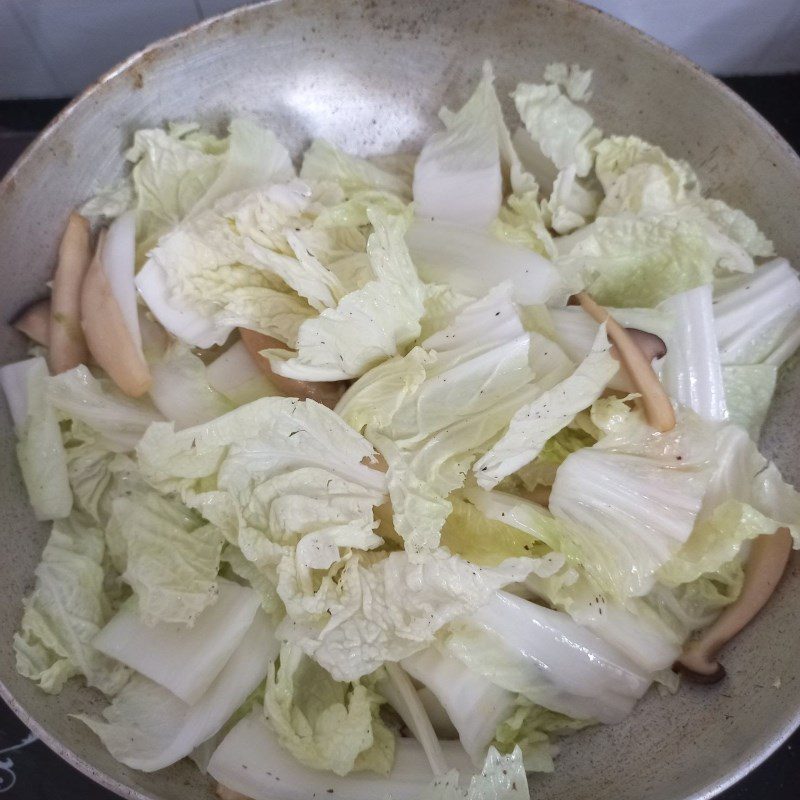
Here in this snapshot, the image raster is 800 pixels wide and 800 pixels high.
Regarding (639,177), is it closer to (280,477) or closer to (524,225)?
(524,225)

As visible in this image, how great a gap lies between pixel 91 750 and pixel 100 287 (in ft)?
2.23

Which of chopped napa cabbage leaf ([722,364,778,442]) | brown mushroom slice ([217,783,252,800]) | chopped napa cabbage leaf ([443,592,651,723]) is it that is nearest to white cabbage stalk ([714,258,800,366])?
chopped napa cabbage leaf ([722,364,778,442])

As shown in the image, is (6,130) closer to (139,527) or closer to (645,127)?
(139,527)

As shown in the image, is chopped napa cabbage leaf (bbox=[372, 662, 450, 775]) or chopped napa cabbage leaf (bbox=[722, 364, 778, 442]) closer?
chopped napa cabbage leaf (bbox=[372, 662, 450, 775])

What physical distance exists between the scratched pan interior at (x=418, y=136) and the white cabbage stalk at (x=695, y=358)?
0.57 feet

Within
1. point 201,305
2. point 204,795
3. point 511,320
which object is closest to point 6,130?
point 201,305

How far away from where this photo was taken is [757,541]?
1.06m

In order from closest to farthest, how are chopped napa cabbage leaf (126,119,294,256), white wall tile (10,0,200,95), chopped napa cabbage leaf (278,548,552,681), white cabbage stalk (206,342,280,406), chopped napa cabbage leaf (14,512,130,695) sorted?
chopped napa cabbage leaf (278,548,552,681) < chopped napa cabbage leaf (14,512,130,695) < white cabbage stalk (206,342,280,406) < chopped napa cabbage leaf (126,119,294,256) < white wall tile (10,0,200,95)

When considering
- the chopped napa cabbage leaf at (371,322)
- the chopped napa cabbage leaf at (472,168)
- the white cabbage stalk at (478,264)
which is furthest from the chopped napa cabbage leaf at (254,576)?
the chopped napa cabbage leaf at (472,168)

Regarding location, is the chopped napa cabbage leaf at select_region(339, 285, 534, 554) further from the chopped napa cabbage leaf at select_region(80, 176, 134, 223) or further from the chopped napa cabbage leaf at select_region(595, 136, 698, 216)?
the chopped napa cabbage leaf at select_region(80, 176, 134, 223)

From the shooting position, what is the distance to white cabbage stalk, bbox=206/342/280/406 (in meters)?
1.12

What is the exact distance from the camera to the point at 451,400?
1.00 metres

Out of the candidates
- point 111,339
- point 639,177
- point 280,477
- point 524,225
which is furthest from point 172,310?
point 639,177

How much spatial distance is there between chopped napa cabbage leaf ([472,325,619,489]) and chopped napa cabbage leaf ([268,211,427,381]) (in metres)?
0.21
